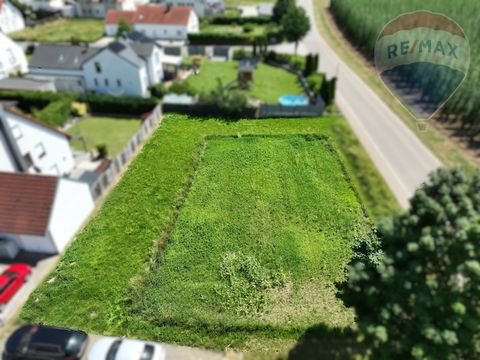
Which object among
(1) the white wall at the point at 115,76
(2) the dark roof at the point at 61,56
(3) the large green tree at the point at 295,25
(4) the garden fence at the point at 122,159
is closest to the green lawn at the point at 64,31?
(2) the dark roof at the point at 61,56

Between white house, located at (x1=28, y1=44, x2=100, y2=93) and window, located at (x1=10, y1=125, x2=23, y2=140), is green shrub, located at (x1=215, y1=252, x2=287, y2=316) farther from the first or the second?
white house, located at (x1=28, y1=44, x2=100, y2=93)

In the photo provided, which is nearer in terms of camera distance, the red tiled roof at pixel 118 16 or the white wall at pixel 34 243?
the white wall at pixel 34 243

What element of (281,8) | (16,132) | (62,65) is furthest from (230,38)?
(16,132)

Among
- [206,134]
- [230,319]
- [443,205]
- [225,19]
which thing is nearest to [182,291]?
[230,319]

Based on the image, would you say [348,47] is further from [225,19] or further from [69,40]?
[69,40]

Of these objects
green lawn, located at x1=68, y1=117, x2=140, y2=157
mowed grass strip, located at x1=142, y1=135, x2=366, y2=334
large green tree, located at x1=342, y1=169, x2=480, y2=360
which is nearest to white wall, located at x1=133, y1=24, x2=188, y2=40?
green lawn, located at x1=68, y1=117, x2=140, y2=157

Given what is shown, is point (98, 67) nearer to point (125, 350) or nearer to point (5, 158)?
point (5, 158)

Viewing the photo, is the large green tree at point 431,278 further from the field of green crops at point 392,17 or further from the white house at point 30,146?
the field of green crops at point 392,17
